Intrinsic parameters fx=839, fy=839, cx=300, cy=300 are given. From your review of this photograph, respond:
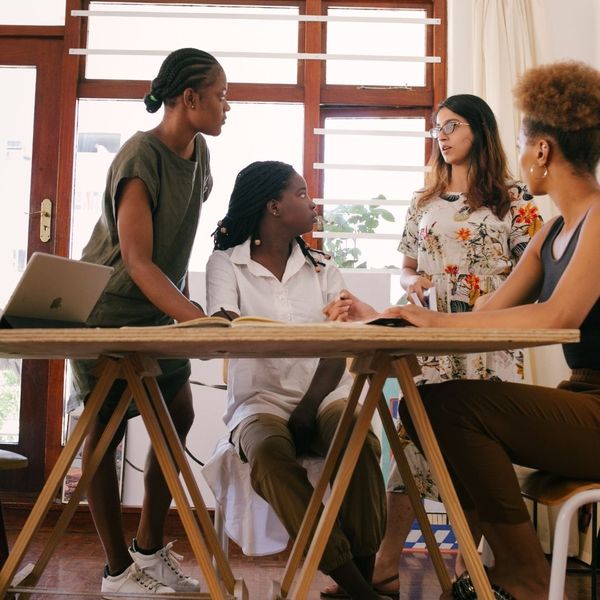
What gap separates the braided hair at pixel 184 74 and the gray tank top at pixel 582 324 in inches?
38.5

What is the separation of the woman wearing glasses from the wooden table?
0.67 m

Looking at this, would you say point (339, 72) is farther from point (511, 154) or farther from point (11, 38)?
point (11, 38)

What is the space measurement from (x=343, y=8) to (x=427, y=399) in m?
2.77

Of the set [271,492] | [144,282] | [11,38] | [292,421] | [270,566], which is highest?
[11,38]

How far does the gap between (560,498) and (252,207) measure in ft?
3.97

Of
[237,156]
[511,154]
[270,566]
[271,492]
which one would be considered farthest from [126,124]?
[271,492]

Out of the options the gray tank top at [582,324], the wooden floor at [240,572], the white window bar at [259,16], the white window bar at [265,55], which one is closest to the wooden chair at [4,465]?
the wooden floor at [240,572]

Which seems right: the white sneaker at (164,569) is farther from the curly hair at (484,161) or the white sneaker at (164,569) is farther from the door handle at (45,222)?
the door handle at (45,222)

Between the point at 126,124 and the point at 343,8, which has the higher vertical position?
the point at 343,8

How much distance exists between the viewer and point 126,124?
386 centimetres

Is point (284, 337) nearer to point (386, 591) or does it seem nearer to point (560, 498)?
point (560, 498)

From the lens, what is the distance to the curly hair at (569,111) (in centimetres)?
171

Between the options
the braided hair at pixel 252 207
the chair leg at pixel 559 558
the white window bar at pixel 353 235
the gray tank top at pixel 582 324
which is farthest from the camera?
the white window bar at pixel 353 235

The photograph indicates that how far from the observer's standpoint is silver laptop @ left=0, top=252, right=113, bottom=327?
141 centimetres
